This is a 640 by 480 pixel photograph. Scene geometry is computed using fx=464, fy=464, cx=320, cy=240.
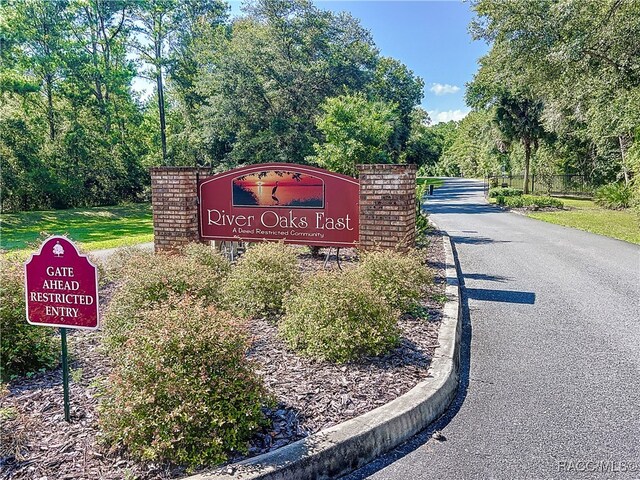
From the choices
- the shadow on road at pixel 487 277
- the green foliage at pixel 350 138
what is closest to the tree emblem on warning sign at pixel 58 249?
the shadow on road at pixel 487 277

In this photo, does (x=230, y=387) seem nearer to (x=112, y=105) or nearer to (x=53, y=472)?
(x=53, y=472)

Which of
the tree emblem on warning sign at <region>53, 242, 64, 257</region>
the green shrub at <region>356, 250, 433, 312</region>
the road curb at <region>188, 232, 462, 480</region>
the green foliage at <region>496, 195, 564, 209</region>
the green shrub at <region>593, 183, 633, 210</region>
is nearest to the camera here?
the road curb at <region>188, 232, 462, 480</region>

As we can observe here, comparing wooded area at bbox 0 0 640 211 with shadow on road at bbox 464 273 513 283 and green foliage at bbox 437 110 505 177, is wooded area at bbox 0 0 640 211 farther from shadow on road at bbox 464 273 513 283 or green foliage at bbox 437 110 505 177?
shadow on road at bbox 464 273 513 283

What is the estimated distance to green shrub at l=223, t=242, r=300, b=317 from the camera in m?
5.23

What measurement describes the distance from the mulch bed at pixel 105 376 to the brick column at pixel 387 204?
6.51 feet

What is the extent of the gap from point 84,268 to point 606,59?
15.3 m

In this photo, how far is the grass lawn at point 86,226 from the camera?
13570 mm

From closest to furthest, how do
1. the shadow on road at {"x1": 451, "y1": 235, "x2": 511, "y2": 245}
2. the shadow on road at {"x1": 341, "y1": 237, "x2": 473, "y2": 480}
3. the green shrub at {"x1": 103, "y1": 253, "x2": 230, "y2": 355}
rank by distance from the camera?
the shadow on road at {"x1": 341, "y1": 237, "x2": 473, "y2": 480} → the green shrub at {"x1": 103, "y1": 253, "x2": 230, "y2": 355} → the shadow on road at {"x1": 451, "y1": 235, "x2": 511, "y2": 245}

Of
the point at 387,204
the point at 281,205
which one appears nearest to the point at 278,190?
the point at 281,205

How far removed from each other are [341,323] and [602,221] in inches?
635

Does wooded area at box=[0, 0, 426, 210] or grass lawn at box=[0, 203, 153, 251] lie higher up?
wooded area at box=[0, 0, 426, 210]

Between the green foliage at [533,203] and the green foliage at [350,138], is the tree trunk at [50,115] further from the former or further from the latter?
the green foliage at [533,203]

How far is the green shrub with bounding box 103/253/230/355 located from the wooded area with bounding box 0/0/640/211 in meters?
8.10

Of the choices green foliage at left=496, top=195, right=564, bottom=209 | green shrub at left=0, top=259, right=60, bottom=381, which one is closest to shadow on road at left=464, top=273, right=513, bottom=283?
green shrub at left=0, top=259, right=60, bottom=381
